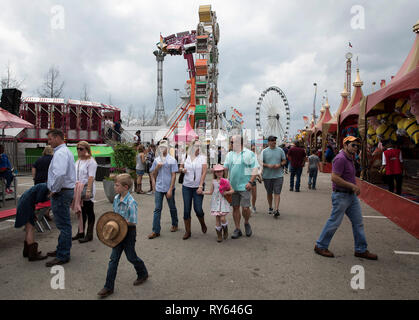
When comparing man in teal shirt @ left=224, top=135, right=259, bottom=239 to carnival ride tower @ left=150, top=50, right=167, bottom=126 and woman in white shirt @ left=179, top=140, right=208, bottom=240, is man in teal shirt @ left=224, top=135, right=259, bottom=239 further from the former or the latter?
carnival ride tower @ left=150, top=50, right=167, bottom=126

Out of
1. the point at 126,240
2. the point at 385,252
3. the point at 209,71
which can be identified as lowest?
the point at 385,252

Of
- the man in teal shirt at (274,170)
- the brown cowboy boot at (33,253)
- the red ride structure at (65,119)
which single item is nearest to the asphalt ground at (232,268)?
the brown cowboy boot at (33,253)

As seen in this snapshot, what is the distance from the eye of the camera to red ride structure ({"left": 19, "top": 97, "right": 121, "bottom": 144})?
63.1 ft

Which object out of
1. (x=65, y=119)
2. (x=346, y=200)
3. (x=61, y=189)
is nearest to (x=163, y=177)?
(x=61, y=189)

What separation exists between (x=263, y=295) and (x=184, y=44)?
46.5 m

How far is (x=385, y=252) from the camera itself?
4.34 meters

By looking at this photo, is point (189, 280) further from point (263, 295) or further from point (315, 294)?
point (315, 294)

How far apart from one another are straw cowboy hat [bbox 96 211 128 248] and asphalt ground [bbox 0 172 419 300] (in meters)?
0.64

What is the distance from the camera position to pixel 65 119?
20094 mm

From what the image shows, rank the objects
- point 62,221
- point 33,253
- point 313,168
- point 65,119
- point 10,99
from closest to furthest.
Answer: point 62,221, point 33,253, point 10,99, point 313,168, point 65,119

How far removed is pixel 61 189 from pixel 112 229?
5.03 ft

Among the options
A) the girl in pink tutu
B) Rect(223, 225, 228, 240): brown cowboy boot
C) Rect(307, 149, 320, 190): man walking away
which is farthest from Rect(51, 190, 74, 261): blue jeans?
Rect(307, 149, 320, 190): man walking away

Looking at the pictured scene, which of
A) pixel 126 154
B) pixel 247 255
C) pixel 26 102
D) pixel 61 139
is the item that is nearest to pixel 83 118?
pixel 26 102

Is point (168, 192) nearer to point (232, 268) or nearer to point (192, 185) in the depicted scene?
point (192, 185)
